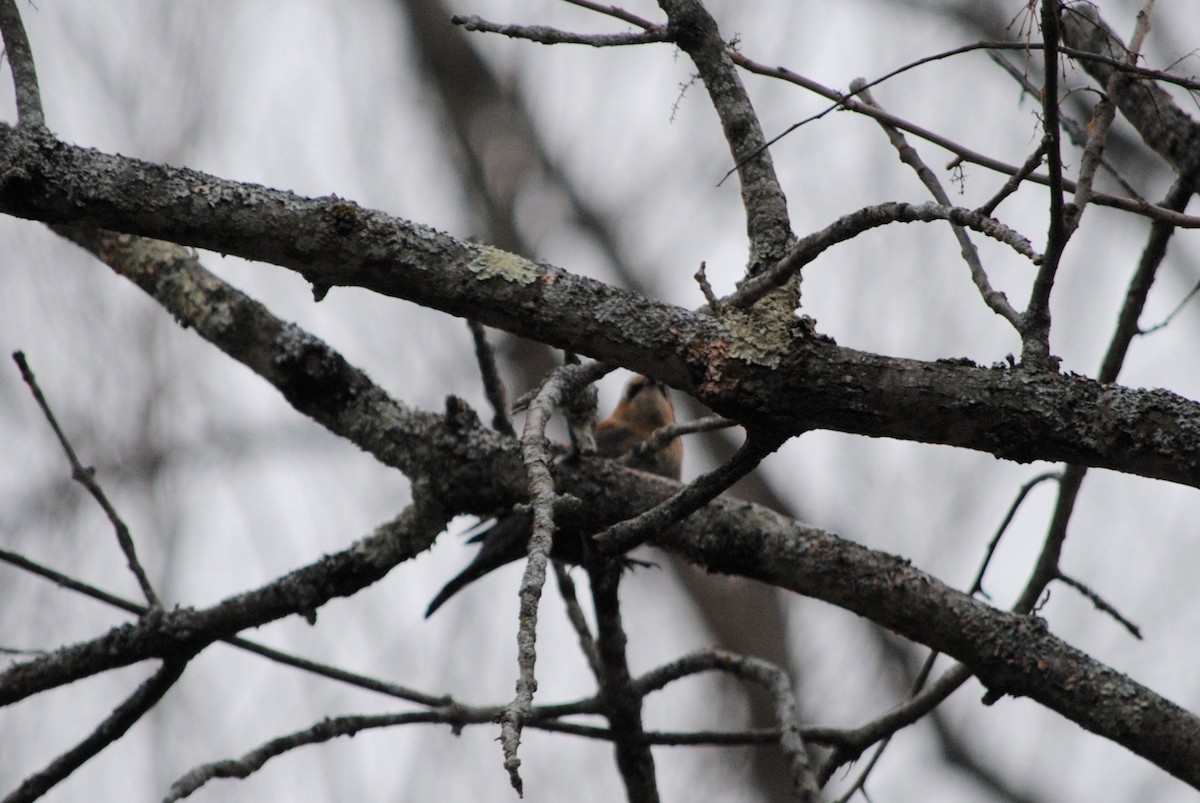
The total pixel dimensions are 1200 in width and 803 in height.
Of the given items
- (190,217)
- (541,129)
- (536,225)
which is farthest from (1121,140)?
(190,217)

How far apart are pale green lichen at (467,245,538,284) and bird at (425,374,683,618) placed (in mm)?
237

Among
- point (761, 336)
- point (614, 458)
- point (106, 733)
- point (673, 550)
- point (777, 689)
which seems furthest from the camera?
point (614, 458)

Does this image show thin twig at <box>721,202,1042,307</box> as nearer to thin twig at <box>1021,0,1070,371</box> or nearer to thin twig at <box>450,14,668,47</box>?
thin twig at <box>1021,0,1070,371</box>

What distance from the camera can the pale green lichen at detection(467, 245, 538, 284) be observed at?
5.63ft

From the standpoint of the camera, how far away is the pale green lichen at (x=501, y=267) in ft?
5.63

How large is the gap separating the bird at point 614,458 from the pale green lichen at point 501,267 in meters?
0.24

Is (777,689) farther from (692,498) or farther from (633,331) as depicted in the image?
(633,331)

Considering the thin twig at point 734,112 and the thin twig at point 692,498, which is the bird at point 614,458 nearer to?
the thin twig at point 692,498

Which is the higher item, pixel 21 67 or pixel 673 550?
pixel 21 67

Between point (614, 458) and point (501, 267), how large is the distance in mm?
2220

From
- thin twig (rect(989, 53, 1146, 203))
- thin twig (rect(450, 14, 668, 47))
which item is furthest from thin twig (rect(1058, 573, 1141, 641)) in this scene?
thin twig (rect(450, 14, 668, 47))

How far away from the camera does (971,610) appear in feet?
7.76

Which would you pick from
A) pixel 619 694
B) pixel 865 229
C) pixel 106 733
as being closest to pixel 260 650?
pixel 106 733

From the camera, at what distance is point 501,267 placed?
67.9 inches
